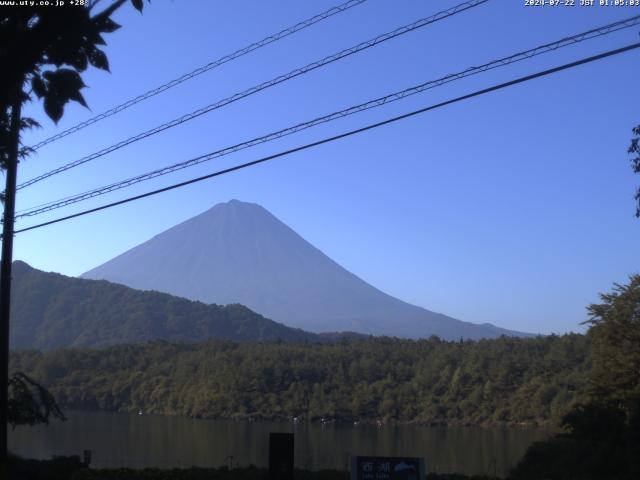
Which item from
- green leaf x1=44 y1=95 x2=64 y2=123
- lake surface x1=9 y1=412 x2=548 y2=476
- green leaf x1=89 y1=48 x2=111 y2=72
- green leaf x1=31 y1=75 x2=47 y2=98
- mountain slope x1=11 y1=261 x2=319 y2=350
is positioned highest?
mountain slope x1=11 y1=261 x2=319 y2=350

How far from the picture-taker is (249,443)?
4503cm

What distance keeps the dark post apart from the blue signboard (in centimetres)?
131

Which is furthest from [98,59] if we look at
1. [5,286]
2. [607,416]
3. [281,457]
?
[607,416]

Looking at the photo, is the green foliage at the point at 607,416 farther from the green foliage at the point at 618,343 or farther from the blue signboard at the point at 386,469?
the blue signboard at the point at 386,469

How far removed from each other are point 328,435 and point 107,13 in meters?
51.2

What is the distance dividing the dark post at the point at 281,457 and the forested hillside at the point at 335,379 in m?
43.6

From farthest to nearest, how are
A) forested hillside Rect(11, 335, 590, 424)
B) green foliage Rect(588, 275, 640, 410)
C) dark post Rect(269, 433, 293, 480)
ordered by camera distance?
forested hillside Rect(11, 335, 590, 424)
green foliage Rect(588, 275, 640, 410)
dark post Rect(269, 433, 293, 480)

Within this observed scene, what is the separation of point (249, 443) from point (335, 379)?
29334 millimetres

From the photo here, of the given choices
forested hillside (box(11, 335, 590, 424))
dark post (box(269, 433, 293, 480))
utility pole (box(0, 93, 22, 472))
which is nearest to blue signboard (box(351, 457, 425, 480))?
dark post (box(269, 433, 293, 480))

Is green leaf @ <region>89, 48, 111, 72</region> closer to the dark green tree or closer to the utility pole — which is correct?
the dark green tree

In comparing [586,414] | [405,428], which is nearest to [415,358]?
[405,428]

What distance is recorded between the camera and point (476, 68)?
29.6 feet

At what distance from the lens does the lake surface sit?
33062 millimetres

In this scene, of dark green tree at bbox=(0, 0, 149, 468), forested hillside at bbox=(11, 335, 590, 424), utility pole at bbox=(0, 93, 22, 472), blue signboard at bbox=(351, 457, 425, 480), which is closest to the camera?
dark green tree at bbox=(0, 0, 149, 468)
